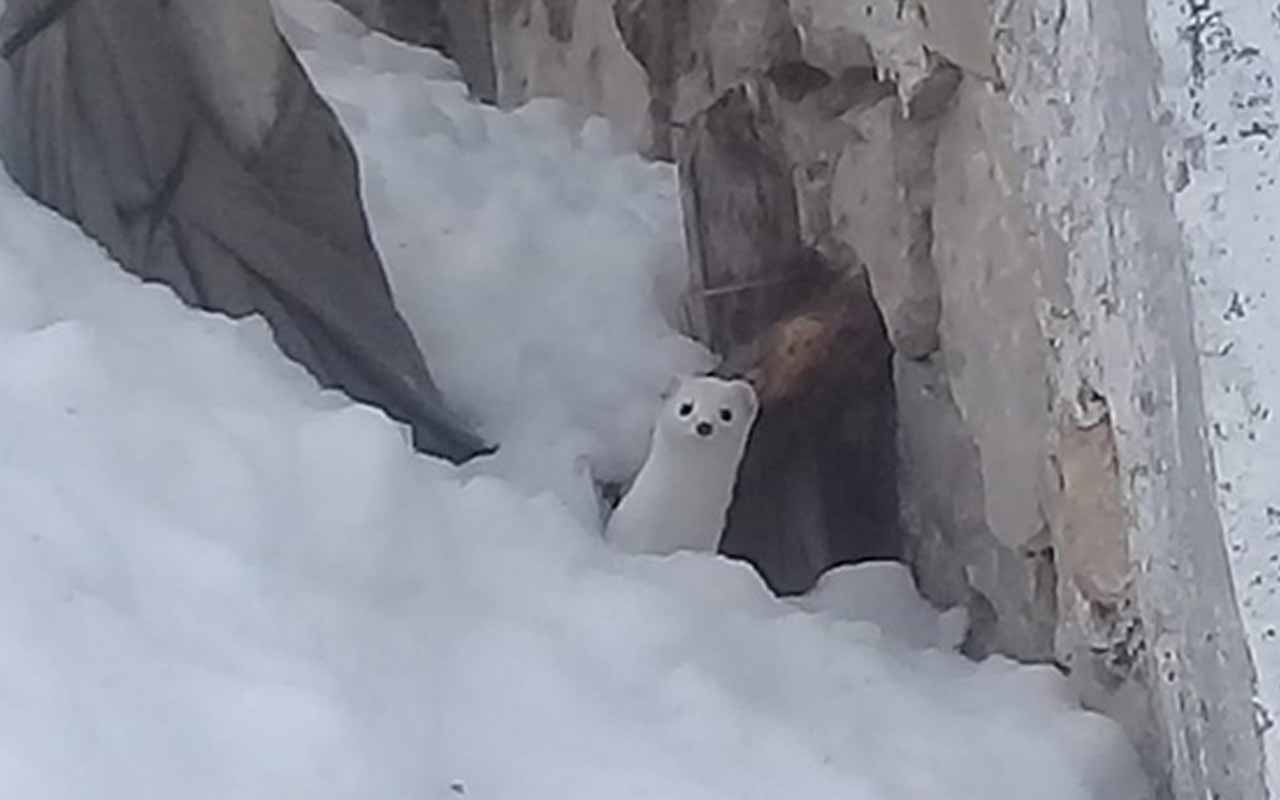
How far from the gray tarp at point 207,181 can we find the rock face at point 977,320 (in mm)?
302

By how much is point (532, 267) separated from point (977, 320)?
0.71 m

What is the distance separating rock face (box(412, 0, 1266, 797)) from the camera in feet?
3.76

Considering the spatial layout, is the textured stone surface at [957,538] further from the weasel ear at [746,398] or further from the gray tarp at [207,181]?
the gray tarp at [207,181]

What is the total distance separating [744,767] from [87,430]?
0.40m

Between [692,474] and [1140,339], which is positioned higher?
[1140,339]

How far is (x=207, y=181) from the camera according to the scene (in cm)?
182

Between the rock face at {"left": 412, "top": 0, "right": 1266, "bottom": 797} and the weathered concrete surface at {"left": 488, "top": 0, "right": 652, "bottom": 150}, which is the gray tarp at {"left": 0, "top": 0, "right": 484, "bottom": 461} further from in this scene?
the weathered concrete surface at {"left": 488, "top": 0, "right": 652, "bottom": 150}

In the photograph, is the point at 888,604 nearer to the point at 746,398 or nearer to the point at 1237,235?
the point at 746,398

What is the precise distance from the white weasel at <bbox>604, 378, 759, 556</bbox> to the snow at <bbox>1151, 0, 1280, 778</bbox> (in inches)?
31.1

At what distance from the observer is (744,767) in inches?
50.6

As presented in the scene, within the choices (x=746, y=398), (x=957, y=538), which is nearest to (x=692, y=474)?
(x=746, y=398)

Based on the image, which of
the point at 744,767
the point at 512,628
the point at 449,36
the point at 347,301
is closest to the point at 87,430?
the point at 512,628

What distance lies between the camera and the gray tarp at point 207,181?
1.75 meters

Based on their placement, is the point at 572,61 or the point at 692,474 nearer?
the point at 692,474
